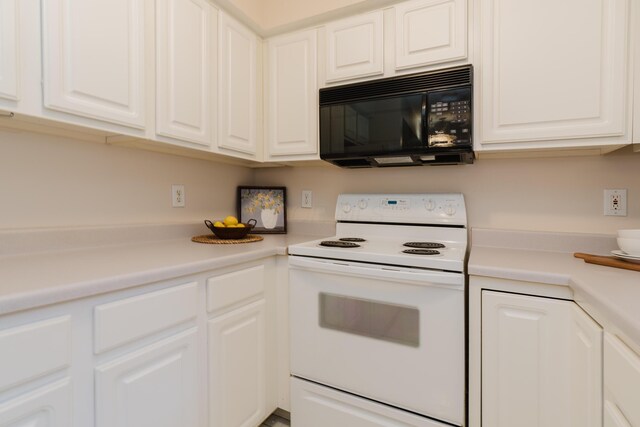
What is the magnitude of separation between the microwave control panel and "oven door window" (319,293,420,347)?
2.41ft

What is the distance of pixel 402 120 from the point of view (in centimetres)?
152

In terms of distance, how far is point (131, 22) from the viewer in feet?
4.07

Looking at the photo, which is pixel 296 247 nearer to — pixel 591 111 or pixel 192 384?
pixel 192 384

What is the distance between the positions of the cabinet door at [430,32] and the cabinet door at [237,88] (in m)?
0.81

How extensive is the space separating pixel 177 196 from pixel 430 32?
1.53 m

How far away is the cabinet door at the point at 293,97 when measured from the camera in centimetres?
180

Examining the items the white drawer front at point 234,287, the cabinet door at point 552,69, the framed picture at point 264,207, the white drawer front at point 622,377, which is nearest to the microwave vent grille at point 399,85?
the cabinet door at point 552,69

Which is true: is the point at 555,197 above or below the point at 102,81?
below

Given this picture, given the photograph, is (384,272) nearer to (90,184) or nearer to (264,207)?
(264,207)

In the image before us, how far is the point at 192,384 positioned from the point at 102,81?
3.70 feet

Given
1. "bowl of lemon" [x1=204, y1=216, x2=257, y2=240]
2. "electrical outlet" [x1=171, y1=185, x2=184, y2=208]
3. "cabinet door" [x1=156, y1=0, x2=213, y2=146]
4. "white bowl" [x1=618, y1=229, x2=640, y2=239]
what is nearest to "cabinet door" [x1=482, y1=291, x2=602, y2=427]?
"white bowl" [x1=618, y1=229, x2=640, y2=239]

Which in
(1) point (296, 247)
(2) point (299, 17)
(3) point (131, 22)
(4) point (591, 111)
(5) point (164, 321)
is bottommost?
(5) point (164, 321)

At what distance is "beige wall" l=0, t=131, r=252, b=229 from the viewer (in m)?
1.21

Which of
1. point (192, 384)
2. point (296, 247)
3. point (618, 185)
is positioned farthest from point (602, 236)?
point (192, 384)
